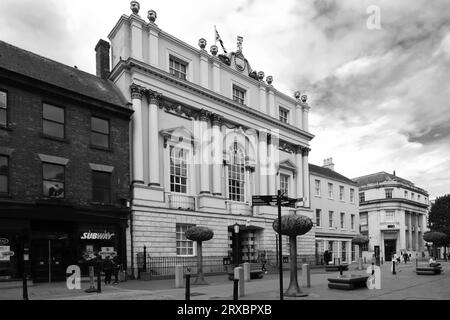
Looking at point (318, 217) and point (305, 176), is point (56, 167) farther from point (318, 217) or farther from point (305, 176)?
point (318, 217)

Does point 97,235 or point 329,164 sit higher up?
point 329,164

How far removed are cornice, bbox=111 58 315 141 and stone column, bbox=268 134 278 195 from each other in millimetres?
1578

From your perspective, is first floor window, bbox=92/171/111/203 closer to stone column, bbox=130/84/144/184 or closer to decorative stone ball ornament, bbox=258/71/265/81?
stone column, bbox=130/84/144/184

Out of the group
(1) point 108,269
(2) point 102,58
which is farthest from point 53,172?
(2) point 102,58

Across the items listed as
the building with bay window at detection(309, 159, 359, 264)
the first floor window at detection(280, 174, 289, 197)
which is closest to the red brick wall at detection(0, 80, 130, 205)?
the first floor window at detection(280, 174, 289, 197)

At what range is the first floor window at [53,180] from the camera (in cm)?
2073

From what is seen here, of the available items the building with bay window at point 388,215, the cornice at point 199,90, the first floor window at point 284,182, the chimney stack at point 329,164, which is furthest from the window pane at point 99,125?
the building with bay window at point 388,215

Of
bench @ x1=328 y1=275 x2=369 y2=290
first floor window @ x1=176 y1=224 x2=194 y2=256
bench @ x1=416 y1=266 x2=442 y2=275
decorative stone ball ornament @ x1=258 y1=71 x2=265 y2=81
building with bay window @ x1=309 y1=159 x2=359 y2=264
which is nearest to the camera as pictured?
bench @ x1=328 y1=275 x2=369 y2=290

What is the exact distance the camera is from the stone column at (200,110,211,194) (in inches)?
1145

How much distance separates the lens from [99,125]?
23.8 metres

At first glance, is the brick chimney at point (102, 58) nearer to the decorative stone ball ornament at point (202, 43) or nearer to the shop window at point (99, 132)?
the shop window at point (99, 132)

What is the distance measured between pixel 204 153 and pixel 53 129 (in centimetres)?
1073

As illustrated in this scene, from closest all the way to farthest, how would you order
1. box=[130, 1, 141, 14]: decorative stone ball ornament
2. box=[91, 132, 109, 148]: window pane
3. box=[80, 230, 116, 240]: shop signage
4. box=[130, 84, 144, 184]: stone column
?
box=[80, 230, 116, 240]: shop signage → box=[91, 132, 109, 148]: window pane → box=[130, 84, 144, 184]: stone column → box=[130, 1, 141, 14]: decorative stone ball ornament
